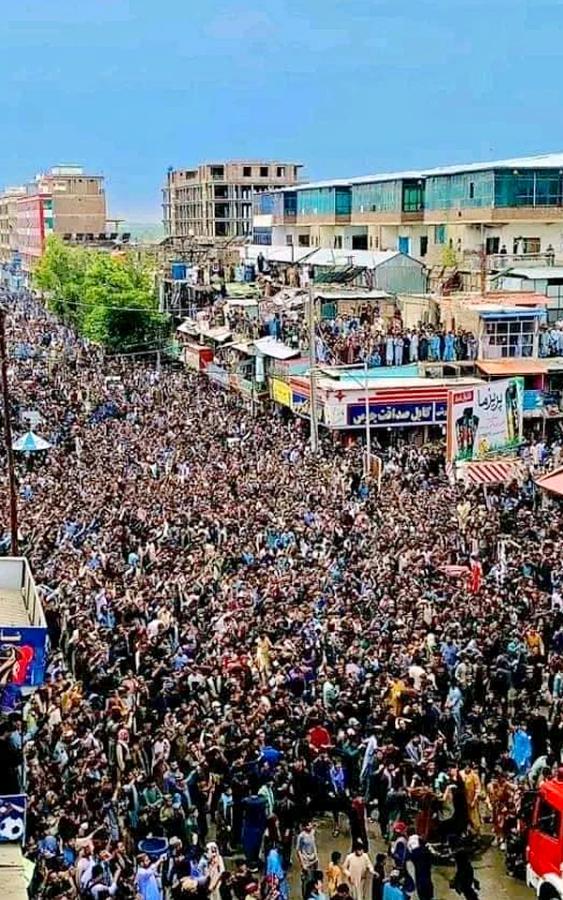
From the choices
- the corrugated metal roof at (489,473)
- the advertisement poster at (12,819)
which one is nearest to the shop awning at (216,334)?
the corrugated metal roof at (489,473)

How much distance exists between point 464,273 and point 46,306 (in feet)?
167

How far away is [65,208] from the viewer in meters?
131

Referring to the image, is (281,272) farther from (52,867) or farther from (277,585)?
(52,867)

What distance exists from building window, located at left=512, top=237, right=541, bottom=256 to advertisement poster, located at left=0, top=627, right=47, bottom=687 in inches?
1393

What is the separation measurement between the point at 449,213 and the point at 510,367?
57.4 feet

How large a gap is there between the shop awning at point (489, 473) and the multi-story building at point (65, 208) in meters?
108

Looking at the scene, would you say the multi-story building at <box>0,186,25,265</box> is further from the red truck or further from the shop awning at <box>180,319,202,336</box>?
the red truck

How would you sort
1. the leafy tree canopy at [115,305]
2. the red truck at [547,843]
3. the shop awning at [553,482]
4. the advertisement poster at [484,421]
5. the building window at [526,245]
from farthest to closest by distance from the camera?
the leafy tree canopy at [115,305]
the building window at [526,245]
the advertisement poster at [484,421]
the shop awning at [553,482]
the red truck at [547,843]

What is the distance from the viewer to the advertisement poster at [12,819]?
10.3m

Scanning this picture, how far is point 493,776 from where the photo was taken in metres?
13.1

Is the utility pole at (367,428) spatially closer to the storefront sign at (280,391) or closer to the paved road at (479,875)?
the storefront sign at (280,391)

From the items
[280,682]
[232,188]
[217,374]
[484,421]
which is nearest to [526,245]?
[217,374]

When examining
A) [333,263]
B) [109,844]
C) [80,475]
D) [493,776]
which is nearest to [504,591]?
[493,776]

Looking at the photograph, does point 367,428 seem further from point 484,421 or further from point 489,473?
point 489,473
